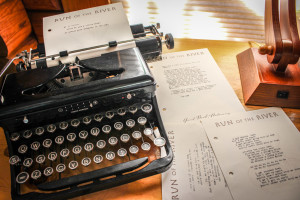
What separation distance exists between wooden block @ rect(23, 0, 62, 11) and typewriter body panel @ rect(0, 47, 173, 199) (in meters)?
0.62

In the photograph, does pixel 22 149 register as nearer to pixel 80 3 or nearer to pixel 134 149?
pixel 134 149

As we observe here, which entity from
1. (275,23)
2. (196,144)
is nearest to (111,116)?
(196,144)

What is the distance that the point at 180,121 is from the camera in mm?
1047

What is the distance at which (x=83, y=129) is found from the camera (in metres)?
0.94

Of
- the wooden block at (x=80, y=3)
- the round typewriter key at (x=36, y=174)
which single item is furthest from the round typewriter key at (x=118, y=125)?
the wooden block at (x=80, y=3)

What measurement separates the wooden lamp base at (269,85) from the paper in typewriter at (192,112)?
86mm

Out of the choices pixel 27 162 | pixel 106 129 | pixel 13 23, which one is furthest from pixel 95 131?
pixel 13 23

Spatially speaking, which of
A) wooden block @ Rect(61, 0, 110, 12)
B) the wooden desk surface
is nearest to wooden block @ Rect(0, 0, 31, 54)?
wooden block @ Rect(61, 0, 110, 12)

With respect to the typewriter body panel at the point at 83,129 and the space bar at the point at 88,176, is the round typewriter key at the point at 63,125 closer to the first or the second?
the typewriter body panel at the point at 83,129

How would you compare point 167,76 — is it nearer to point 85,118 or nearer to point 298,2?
point 85,118

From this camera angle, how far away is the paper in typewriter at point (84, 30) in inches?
42.9

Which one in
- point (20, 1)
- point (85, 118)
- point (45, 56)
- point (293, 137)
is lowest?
point (293, 137)

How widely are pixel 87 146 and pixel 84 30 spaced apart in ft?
1.84

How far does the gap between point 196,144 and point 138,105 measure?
0.94ft
